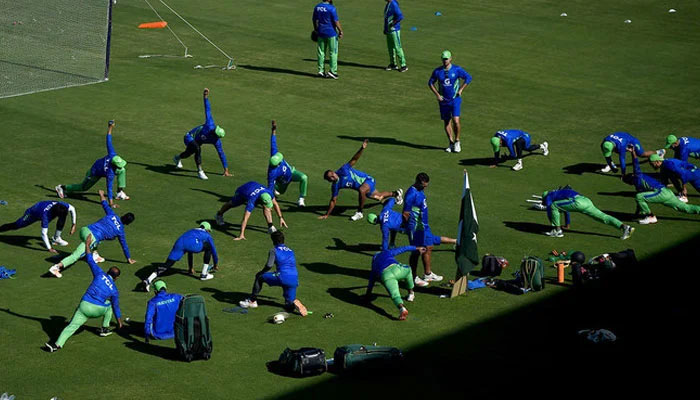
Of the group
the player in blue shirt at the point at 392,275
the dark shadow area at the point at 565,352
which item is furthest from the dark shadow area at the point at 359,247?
the player in blue shirt at the point at 392,275

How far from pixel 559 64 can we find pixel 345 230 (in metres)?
17.4

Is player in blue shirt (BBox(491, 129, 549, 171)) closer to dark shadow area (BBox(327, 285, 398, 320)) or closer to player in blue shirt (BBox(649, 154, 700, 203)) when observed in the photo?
player in blue shirt (BBox(649, 154, 700, 203))

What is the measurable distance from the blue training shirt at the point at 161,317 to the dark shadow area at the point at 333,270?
4.26 metres

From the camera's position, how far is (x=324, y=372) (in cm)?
1844

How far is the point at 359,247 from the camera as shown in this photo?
24672mm

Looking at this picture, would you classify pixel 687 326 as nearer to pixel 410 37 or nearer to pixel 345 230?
pixel 345 230

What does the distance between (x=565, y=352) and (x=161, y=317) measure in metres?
7.47

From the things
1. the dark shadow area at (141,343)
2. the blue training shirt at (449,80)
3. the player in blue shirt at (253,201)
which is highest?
the blue training shirt at (449,80)

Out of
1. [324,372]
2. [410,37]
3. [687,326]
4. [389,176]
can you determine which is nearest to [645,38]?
[410,37]

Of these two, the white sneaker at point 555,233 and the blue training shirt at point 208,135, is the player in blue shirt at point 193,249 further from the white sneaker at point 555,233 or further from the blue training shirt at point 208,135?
the white sneaker at point 555,233

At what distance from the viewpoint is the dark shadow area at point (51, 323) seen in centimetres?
2022

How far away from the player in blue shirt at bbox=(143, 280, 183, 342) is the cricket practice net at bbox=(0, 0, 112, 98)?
17.7m

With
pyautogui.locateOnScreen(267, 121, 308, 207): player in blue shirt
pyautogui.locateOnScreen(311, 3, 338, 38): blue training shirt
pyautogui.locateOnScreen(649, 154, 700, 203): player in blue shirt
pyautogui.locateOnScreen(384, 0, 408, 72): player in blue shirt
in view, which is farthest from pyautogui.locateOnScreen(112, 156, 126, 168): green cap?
pyautogui.locateOnScreen(384, 0, 408, 72): player in blue shirt

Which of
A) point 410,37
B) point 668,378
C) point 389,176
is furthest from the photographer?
point 410,37
